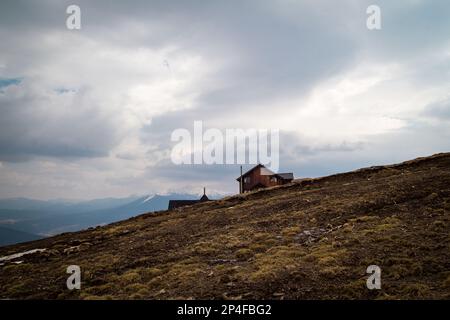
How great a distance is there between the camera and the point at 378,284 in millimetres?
14008

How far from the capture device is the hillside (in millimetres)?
15031

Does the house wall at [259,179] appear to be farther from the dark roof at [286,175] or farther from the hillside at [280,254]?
the hillside at [280,254]

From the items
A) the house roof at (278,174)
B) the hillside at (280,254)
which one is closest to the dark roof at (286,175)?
the house roof at (278,174)

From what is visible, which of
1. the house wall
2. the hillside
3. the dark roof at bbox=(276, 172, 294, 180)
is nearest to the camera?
the hillside

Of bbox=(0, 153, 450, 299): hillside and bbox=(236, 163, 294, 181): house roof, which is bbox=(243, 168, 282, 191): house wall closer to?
bbox=(236, 163, 294, 181): house roof

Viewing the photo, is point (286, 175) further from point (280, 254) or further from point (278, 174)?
point (280, 254)

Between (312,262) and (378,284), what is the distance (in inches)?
174

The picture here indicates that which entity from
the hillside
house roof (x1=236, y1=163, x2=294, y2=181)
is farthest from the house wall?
the hillside

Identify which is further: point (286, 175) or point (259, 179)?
point (286, 175)

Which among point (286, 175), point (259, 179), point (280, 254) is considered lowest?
point (280, 254)

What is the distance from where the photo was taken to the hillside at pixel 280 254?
1503 cm

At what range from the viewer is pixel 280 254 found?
65.8ft

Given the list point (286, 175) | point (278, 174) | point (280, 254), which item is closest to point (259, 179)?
point (278, 174)
